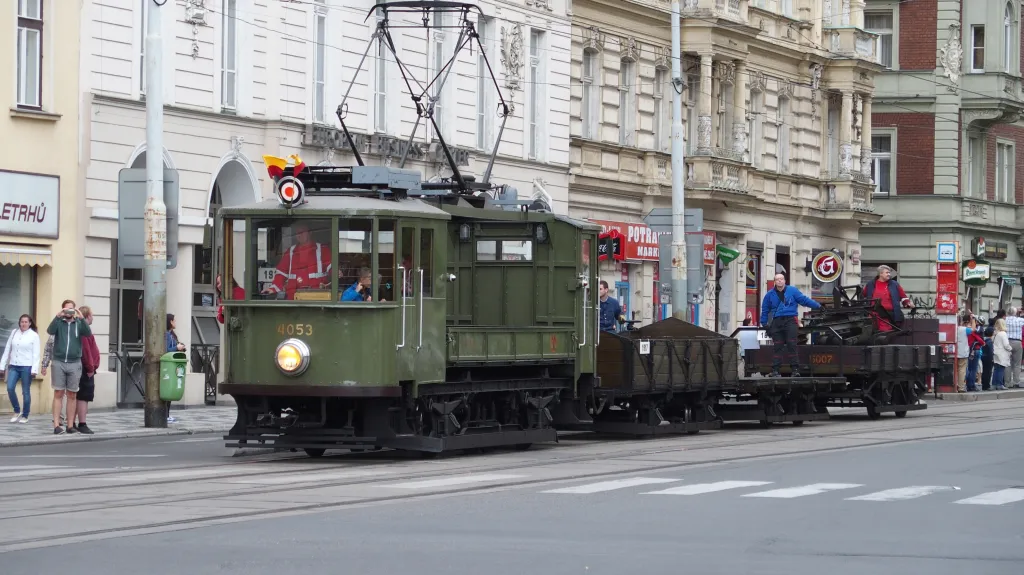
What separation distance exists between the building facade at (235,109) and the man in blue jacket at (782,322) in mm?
7112

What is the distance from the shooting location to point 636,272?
4431 centimetres

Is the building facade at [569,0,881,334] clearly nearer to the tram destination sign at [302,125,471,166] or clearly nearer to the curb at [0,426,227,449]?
the tram destination sign at [302,125,471,166]

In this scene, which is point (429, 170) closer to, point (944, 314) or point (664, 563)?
point (944, 314)

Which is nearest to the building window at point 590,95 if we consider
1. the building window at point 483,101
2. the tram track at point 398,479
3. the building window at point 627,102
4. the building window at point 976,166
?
the building window at point 627,102

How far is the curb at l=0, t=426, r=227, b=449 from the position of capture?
22125 mm

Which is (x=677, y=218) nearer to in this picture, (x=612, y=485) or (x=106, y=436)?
(x=106, y=436)

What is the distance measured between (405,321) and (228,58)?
592 inches

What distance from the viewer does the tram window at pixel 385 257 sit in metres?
18.5

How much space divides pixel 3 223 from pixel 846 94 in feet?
103

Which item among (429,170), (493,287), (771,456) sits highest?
(429,170)

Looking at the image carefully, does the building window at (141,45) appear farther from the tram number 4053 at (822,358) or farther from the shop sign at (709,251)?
the shop sign at (709,251)

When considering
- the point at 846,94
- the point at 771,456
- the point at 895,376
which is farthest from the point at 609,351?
the point at 846,94

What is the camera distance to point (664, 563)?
11.1 metres

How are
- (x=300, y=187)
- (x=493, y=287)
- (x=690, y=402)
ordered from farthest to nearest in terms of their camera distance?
(x=690, y=402)
(x=493, y=287)
(x=300, y=187)
